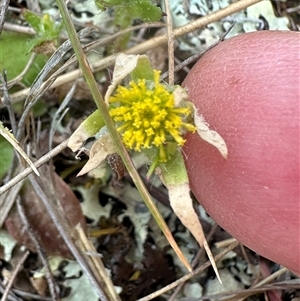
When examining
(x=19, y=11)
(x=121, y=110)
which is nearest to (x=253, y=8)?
(x=19, y=11)

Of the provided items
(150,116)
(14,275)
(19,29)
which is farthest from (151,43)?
(14,275)

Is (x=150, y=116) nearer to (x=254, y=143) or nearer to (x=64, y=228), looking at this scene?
(x=254, y=143)

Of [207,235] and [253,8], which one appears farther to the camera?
[253,8]

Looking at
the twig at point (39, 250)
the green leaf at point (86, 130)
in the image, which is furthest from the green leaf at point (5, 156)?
the green leaf at point (86, 130)

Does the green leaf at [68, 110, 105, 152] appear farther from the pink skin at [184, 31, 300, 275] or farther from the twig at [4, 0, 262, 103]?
the twig at [4, 0, 262, 103]

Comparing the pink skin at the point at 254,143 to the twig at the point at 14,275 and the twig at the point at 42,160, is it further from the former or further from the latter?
the twig at the point at 14,275

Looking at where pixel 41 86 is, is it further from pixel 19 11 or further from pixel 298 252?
pixel 298 252
